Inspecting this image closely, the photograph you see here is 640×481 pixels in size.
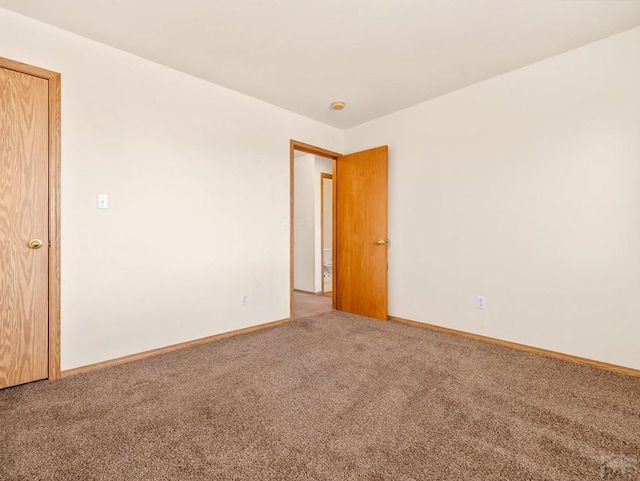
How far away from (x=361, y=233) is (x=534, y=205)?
1846mm

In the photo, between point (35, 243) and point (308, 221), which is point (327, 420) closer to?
point (35, 243)

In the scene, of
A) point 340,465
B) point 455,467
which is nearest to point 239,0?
point 340,465

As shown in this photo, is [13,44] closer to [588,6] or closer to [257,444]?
[257,444]

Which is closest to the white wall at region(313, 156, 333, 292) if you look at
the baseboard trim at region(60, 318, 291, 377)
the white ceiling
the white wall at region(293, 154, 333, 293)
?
the white wall at region(293, 154, 333, 293)

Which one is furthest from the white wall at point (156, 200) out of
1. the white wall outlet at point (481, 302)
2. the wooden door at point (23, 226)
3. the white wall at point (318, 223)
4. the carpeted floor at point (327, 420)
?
the white wall outlet at point (481, 302)

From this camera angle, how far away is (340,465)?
1.33 m

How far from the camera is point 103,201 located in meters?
2.36

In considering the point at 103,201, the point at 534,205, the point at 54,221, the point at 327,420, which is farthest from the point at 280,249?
the point at 534,205

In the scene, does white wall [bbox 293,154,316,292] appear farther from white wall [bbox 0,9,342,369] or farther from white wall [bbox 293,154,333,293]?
white wall [bbox 0,9,342,369]

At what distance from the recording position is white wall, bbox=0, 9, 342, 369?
223 cm

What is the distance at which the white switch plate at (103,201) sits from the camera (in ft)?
7.67

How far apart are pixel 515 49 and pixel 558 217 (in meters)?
1.38

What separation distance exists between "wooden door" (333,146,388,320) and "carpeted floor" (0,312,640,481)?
1.27m

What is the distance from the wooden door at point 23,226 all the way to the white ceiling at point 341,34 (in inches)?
23.1
